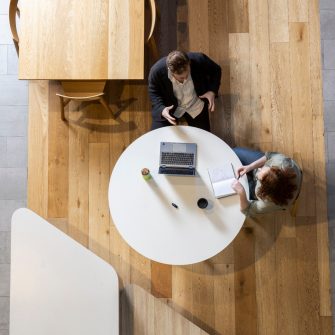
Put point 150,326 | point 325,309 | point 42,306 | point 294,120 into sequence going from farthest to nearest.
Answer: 1. point 294,120
2. point 325,309
3. point 150,326
4. point 42,306

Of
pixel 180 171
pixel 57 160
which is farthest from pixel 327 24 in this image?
pixel 57 160

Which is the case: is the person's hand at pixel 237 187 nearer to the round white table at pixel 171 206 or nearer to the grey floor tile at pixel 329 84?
the round white table at pixel 171 206

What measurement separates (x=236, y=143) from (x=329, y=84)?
933 mm

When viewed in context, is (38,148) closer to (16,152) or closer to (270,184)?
(16,152)

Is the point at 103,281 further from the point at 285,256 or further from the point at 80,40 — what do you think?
the point at 80,40

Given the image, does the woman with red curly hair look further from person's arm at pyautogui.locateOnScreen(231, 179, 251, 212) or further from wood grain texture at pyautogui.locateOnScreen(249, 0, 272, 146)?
wood grain texture at pyautogui.locateOnScreen(249, 0, 272, 146)

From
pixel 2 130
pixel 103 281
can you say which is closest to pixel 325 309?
pixel 103 281

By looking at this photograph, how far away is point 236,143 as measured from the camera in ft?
11.1

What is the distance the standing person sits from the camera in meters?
2.87

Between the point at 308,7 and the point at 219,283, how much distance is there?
2.42 m

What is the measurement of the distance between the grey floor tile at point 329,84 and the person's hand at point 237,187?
137 cm

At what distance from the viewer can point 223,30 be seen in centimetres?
352

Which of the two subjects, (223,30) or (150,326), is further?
(223,30)

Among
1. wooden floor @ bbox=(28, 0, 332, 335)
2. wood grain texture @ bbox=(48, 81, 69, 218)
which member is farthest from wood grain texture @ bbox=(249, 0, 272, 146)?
wood grain texture @ bbox=(48, 81, 69, 218)
